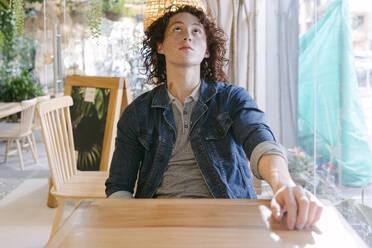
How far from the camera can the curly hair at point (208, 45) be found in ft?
5.40

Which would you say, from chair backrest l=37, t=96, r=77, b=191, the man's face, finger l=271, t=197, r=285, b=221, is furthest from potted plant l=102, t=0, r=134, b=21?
finger l=271, t=197, r=285, b=221

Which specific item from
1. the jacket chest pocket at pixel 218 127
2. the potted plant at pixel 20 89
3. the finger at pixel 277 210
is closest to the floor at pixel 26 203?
the jacket chest pocket at pixel 218 127

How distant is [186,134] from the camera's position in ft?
4.76

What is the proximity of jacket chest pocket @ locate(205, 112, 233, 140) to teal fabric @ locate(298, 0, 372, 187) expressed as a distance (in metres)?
0.73

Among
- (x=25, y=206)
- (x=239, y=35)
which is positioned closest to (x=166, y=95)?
(x=239, y=35)

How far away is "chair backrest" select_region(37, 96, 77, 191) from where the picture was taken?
83.0 inches

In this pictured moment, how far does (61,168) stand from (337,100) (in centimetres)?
153

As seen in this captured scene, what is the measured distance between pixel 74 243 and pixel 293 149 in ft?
8.39

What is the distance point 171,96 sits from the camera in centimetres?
154

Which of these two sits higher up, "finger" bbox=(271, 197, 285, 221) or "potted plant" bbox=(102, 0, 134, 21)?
"potted plant" bbox=(102, 0, 134, 21)

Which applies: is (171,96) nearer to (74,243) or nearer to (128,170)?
(128,170)

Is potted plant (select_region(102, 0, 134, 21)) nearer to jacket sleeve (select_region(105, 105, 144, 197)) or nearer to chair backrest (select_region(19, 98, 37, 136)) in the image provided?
chair backrest (select_region(19, 98, 37, 136))

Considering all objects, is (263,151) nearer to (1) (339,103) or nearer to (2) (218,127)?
(2) (218,127)

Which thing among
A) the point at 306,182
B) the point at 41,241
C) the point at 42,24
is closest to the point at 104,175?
the point at 41,241
